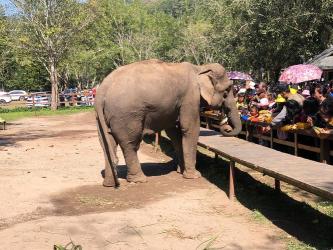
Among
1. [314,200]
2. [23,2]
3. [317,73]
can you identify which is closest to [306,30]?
[317,73]

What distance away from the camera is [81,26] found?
1382 inches

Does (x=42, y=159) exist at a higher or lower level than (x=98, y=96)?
lower

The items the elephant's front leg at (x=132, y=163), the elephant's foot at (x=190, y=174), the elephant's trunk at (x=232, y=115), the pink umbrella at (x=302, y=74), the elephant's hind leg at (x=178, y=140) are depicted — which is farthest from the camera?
the pink umbrella at (x=302, y=74)

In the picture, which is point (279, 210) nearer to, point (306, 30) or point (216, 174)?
point (216, 174)

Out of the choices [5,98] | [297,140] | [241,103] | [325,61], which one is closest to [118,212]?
[297,140]

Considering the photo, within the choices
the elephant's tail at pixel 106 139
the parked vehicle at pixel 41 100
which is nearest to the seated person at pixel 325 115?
the elephant's tail at pixel 106 139

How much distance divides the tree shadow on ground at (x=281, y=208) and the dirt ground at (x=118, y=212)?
0.77 feet

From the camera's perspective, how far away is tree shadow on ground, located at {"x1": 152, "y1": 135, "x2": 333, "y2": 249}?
21.7ft

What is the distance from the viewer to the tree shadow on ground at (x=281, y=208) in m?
6.61

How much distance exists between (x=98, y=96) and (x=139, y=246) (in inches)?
158

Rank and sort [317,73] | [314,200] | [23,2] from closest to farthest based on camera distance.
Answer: [314,200] < [317,73] < [23,2]

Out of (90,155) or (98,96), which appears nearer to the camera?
(98,96)

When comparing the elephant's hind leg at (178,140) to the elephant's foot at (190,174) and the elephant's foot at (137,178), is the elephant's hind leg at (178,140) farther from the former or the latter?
the elephant's foot at (137,178)

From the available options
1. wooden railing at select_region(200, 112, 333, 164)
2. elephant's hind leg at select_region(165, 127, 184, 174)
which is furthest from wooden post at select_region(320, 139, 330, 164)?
elephant's hind leg at select_region(165, 127, 184, 174)
